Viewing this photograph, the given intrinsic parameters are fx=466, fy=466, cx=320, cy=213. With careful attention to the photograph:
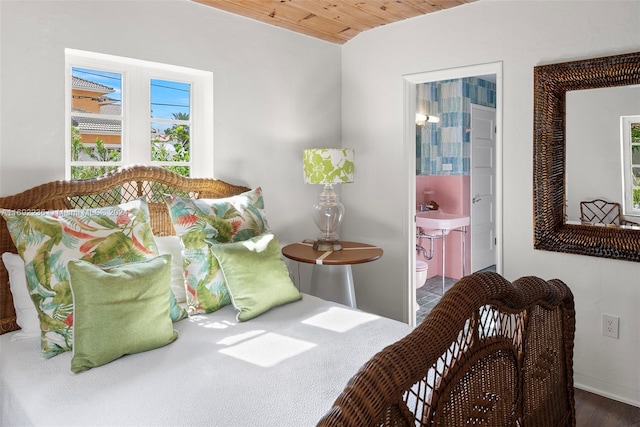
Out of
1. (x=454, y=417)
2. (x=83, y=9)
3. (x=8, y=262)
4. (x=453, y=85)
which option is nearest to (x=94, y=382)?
(x=8, y=262)

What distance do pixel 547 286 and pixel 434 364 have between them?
2.06 feet

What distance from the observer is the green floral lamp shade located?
326cm

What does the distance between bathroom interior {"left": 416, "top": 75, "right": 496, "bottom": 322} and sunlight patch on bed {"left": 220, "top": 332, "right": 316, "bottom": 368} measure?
3.19 m

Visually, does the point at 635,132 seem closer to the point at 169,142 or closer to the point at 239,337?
the point at 239,337

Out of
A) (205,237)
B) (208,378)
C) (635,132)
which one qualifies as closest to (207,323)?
(205,237)

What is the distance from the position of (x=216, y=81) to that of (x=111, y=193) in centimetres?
104

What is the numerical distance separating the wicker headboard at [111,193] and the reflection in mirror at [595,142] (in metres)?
2.06

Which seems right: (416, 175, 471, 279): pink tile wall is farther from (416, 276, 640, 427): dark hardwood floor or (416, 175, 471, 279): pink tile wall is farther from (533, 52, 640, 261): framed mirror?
(416, 276, 640, 427): dark hardwood floor

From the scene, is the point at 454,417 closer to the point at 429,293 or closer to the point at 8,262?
the point at 8,262

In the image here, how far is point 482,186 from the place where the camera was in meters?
5.45

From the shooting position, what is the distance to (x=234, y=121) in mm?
3188

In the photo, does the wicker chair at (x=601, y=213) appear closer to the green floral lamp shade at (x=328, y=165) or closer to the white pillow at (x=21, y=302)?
the green floral lamp shade at (x=328, y=165)

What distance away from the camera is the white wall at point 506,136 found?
2.63m

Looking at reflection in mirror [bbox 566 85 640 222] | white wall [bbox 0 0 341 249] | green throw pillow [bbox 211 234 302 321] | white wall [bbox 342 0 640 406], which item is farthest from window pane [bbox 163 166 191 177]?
reflection in mirror [bbox 566 85 640 222]
